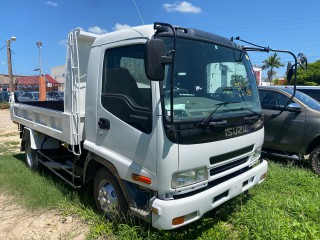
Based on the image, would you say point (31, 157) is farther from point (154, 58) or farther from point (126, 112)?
point (154, 58)

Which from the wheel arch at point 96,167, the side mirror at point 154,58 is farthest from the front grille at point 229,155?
the side mirror at point 154,58

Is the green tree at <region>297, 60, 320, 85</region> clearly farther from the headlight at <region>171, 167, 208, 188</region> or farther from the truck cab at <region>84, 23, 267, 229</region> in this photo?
the headlight at <region>171, 167, 208, 188</region>

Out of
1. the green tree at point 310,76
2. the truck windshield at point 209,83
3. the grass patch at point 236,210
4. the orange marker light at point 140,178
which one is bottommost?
the grass patch at point 236,210

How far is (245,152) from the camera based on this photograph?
3.87 meters

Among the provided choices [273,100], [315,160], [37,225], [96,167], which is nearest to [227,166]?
[96,167]

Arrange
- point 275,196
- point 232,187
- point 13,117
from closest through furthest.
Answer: point 232,187
point 275,196
point 13,117

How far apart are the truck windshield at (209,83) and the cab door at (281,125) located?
8.43 feet

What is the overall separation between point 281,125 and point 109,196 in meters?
4.55

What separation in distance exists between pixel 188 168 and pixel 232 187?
79 centimetres

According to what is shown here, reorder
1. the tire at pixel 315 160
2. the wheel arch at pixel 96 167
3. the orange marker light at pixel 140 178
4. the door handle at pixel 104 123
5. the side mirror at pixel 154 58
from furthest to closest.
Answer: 1. the tire at pixel 315 160
2. the door handle at pixel 104 123
3. the wheel arch at pixel 96 167
4. the orange marker light at pixel 140 178
5. the side mirror at pixel 154 58

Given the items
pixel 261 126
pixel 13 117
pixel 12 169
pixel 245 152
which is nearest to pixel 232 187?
pixel 245 152

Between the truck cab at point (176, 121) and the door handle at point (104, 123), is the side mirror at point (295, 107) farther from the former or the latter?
the door handle at point (104, 123)

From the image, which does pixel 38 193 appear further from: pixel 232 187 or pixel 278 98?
pixel 278 98

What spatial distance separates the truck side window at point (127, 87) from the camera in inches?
126
